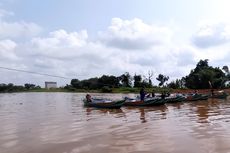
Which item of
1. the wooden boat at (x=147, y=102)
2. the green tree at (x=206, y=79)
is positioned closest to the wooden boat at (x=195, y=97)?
the wooden boat at (x=147, y=102)

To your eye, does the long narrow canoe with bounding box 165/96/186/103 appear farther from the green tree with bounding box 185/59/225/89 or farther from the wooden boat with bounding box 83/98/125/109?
the green tree with bounding box 185/59/225/89

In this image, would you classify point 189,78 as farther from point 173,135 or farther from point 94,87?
point 173,135

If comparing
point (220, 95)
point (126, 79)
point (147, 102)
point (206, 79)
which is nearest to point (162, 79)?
point (126, 79)

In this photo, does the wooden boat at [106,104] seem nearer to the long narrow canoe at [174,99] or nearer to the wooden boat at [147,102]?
the wooden boat at [147,102]

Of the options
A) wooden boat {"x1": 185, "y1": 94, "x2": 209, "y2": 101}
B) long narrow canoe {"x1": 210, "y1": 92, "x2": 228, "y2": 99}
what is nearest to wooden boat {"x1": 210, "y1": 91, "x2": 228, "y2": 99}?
long narrow canoe {"x1": 210, "y1": 92, "x2": 228, "y2": 99}

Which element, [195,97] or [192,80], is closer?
[195,97]

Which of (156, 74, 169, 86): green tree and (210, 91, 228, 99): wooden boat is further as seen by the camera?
(156, 74, 169, 86): green tree

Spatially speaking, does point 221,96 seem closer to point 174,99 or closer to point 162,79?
point 174,99

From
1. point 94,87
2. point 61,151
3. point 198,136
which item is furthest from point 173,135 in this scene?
point 94,87

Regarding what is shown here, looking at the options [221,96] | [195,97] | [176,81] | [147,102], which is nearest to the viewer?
[147,102]

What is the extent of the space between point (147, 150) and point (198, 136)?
3.16m

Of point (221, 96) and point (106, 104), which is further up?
point (221, 96)

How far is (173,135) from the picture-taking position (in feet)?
48.4

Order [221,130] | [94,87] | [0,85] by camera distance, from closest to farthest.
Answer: [221,130] < [94,87] < [0,85]
